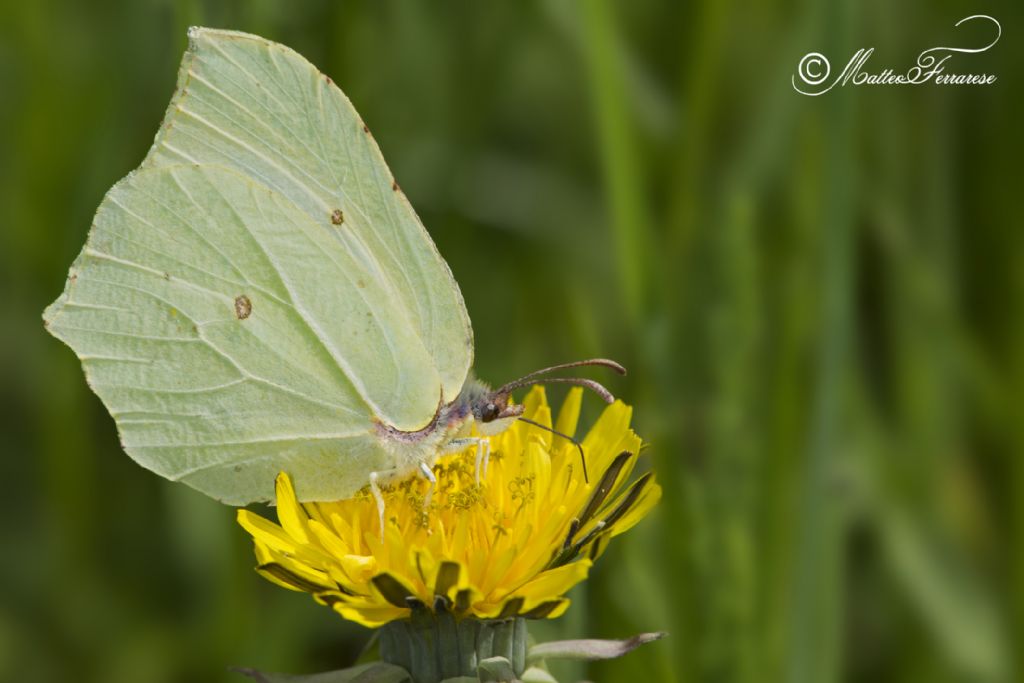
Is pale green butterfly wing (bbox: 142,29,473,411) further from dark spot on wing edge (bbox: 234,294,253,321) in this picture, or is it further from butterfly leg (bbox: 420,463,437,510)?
dark spot on wing edge (bbox: 234,294,253,321)

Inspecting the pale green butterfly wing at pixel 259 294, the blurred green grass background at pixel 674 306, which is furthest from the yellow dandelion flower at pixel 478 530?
the blurred green grass background at pixel 674 306

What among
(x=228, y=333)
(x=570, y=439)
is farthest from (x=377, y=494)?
(x=228, y=333)

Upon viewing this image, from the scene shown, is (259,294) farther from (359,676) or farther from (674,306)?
(674,306)

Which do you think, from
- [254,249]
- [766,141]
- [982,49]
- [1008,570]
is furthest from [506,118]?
[1008,570]

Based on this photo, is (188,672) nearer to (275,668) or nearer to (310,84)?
(275,668)

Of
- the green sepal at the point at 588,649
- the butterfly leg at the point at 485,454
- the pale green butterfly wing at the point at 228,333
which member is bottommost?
the green sepal at the point at 588,649

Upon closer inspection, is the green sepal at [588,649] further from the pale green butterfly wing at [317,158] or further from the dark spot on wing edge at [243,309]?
the dark spot on wing edge at [243,309]

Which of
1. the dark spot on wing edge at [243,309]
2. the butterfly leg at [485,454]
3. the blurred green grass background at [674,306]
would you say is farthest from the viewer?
the blurred green grass background at [674,306]

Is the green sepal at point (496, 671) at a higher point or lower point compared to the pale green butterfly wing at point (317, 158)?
lower

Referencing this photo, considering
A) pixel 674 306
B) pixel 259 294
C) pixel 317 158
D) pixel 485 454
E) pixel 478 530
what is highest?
pixel 317 158
